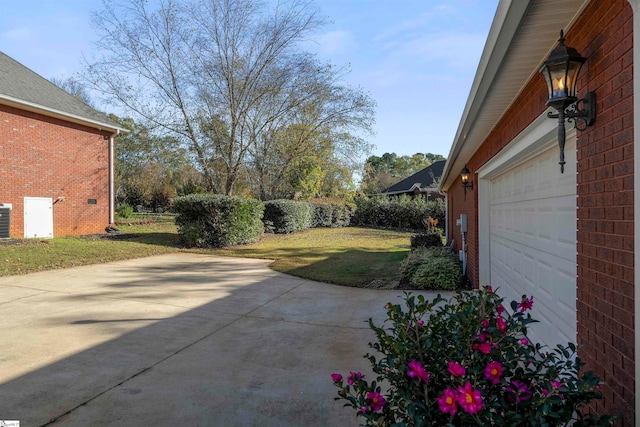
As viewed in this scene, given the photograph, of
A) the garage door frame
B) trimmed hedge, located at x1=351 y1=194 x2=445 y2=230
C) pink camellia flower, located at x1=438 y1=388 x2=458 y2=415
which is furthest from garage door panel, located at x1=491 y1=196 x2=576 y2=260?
trimmed hedge, located at x1=351 y1=194 x2=445 y2=230

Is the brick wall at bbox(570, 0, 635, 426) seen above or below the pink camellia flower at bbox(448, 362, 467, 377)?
above

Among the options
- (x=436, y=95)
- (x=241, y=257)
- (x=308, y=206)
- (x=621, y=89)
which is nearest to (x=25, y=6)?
(x=241, y=257)

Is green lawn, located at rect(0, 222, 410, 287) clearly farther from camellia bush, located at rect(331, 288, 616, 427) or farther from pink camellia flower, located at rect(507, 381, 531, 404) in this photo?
pink camellia flower, located at rect(507, 381, 531, 404)

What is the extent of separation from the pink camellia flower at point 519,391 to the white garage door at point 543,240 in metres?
1.59

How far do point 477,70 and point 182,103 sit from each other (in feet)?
54.7

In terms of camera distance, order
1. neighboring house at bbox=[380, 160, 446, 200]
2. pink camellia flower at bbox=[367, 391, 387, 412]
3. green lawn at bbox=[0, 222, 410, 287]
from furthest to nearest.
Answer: neighboring house at bbox=[380, 160, 446, 200] < green lawn at bbox=[0, 222, 410, 287] < pink camellia flower at bbox=[367, 391, 387, 412]

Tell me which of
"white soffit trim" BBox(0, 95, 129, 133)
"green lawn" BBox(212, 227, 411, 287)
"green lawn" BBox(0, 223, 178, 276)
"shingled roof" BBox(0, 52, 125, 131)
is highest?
"shingled roof" BBox(0, 52, 125, 131)

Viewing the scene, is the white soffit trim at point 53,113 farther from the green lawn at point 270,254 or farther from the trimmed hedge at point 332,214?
the trimmed hedge at point 332,214

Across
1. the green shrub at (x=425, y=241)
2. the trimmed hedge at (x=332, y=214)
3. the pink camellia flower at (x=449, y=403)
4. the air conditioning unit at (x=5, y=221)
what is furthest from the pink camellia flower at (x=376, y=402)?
the trimmed hedge at (x=332, y=214)

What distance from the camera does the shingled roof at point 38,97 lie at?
13.5 metres

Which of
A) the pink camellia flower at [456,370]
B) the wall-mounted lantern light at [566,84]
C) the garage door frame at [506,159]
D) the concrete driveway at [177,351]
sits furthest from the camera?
the garage door frame at [506,159]

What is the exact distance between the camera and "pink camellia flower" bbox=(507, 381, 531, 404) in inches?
60.6

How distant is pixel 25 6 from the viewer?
355 inches

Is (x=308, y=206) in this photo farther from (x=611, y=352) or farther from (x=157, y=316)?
(x=611, y=352)
